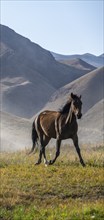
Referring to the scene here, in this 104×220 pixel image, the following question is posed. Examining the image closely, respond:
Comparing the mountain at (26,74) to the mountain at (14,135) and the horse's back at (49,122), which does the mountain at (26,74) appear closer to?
the mountain at (14,135)

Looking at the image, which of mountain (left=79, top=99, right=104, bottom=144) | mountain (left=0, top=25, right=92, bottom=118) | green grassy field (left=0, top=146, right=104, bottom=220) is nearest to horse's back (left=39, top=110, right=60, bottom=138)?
green grassy field (left=0, top=146, right=104, bottom=220)

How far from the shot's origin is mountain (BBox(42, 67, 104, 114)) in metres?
96.1

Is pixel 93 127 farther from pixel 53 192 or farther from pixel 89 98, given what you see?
pixel 53 192

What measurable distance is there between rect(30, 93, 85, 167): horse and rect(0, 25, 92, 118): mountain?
80228 mm

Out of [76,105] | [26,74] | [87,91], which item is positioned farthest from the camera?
[26,74]

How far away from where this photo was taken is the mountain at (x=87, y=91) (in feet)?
315

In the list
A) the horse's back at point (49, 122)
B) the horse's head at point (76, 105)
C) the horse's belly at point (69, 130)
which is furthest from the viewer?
the horse's back at point (49, 122)

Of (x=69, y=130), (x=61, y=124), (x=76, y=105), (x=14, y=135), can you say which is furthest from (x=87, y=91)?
(x=76, y=105)

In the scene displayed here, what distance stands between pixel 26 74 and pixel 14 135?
85.7 m

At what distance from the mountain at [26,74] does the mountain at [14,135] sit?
142 ft

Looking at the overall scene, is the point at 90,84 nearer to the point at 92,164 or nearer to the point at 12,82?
the point at 12,82

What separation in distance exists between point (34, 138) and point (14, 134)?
1141 inches

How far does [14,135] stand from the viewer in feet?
156

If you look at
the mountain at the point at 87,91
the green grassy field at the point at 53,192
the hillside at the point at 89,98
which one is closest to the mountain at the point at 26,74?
the mountain at the point at 87,91
